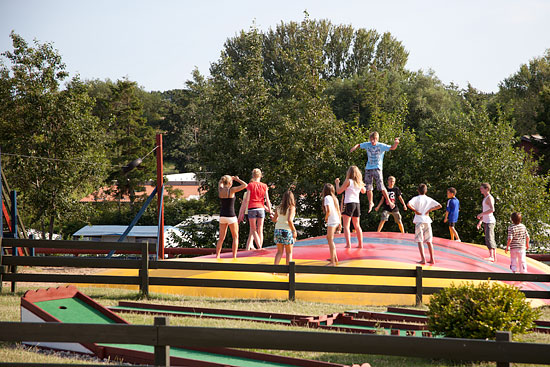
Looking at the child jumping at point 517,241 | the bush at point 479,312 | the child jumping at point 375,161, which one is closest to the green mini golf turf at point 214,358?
the bush at point 479,312

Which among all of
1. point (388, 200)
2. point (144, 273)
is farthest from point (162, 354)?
point (388, 200)

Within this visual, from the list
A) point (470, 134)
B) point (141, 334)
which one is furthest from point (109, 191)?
point (141, 334)

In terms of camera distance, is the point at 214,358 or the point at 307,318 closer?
the point at 214,358

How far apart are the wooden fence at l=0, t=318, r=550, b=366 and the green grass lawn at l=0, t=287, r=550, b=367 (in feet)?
6.83

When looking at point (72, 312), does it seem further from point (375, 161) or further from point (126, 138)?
point (126, 138)

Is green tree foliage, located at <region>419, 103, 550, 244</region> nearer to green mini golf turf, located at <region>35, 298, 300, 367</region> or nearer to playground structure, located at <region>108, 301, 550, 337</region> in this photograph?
playground structure, located at <region>108, 301, 550, 337</region>

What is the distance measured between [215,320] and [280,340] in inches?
174

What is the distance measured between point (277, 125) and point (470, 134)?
773cm

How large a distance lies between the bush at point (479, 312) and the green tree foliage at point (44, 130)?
64.3 feet

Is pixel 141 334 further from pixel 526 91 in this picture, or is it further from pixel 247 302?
pixel 526 91

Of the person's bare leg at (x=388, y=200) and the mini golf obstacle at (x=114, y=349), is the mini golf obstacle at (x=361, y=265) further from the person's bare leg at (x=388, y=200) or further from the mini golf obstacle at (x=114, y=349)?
the mini golf obstacle at (x=114, y=349)

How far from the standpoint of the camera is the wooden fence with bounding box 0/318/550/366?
4.27 meters

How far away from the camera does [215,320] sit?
8.82 m

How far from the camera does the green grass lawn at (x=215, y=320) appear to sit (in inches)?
273
